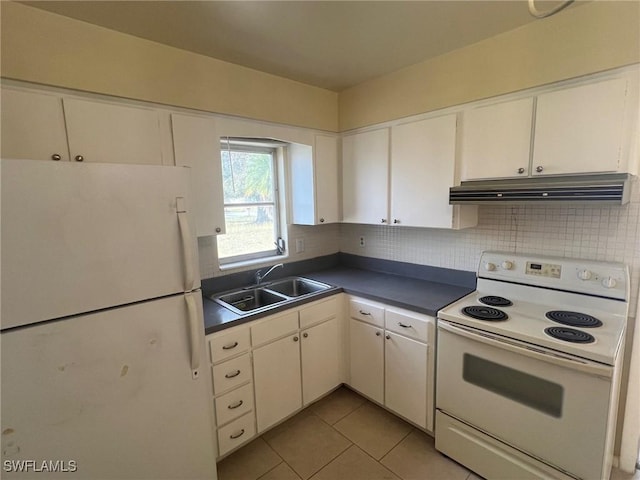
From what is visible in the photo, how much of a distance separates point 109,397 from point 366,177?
2141 mm

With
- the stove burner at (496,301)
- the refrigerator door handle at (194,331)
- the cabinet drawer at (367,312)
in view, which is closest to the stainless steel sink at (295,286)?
the cabinet drawer at (367,312)

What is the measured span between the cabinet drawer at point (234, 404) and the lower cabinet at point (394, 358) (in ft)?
2.81

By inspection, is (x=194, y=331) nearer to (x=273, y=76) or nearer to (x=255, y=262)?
(x=255, y=262)

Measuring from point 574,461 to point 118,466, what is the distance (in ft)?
6.69

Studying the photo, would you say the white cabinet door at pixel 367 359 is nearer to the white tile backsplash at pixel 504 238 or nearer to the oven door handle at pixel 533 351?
the oven door handle at pixel 533 351

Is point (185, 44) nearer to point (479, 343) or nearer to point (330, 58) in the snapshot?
point (330, 58)

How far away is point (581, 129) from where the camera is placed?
5.15 ft

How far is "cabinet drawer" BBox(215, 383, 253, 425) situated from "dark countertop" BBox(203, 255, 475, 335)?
0.42 metres

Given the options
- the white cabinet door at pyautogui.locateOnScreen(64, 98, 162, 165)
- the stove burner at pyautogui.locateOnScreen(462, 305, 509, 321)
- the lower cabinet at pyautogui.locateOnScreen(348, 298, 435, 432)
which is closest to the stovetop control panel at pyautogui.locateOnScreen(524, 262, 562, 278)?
the stove burner at pyautogui.locateOnScreen(462, 305, 509, 321)

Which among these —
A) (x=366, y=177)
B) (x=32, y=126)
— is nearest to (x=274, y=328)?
(x=366, y=177)

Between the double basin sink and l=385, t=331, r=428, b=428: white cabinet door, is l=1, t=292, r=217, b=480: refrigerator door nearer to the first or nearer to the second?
the double basin sink

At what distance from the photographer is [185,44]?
1813mm

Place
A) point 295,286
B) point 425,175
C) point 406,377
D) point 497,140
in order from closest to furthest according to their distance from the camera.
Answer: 1. point 497,140
2. point 406,377
3. point 425,175
4. point 295,286

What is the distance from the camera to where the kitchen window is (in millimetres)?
2469
